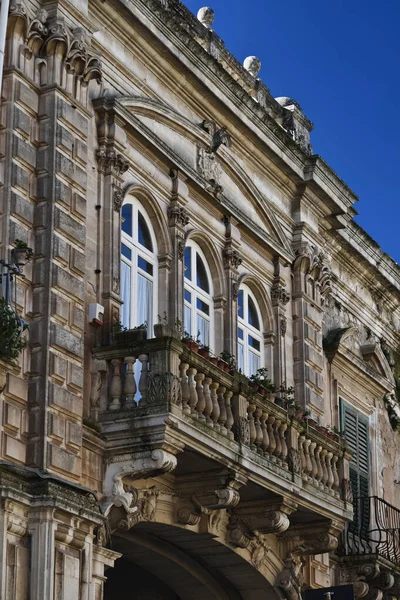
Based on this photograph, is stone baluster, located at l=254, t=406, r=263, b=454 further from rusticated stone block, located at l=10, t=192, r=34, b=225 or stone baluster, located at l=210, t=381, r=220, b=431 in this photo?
rusticated stone block, located at l=10, t=192, r=34, b=225

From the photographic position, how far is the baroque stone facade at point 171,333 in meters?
14.4

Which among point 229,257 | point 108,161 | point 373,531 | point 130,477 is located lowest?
point 130,477

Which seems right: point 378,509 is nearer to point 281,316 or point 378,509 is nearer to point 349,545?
point 349,545

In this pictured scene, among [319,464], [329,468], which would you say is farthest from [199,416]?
[329,468]

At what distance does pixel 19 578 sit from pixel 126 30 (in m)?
7.32

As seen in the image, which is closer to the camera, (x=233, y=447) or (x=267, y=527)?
(x=233, y=447)

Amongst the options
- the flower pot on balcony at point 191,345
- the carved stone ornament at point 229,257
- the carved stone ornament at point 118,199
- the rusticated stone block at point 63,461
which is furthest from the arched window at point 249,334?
the rusticated stone block at point 63,461

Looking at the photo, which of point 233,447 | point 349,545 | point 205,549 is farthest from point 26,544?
point 349,545

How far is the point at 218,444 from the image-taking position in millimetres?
15875

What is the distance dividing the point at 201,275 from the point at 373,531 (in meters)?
5.82

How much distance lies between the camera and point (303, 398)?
20.4 m

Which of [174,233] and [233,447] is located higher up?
[174,233]

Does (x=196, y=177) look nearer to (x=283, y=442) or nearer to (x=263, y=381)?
(x=263, y=381)

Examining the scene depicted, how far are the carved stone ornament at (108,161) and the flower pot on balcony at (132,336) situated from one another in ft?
6.95
